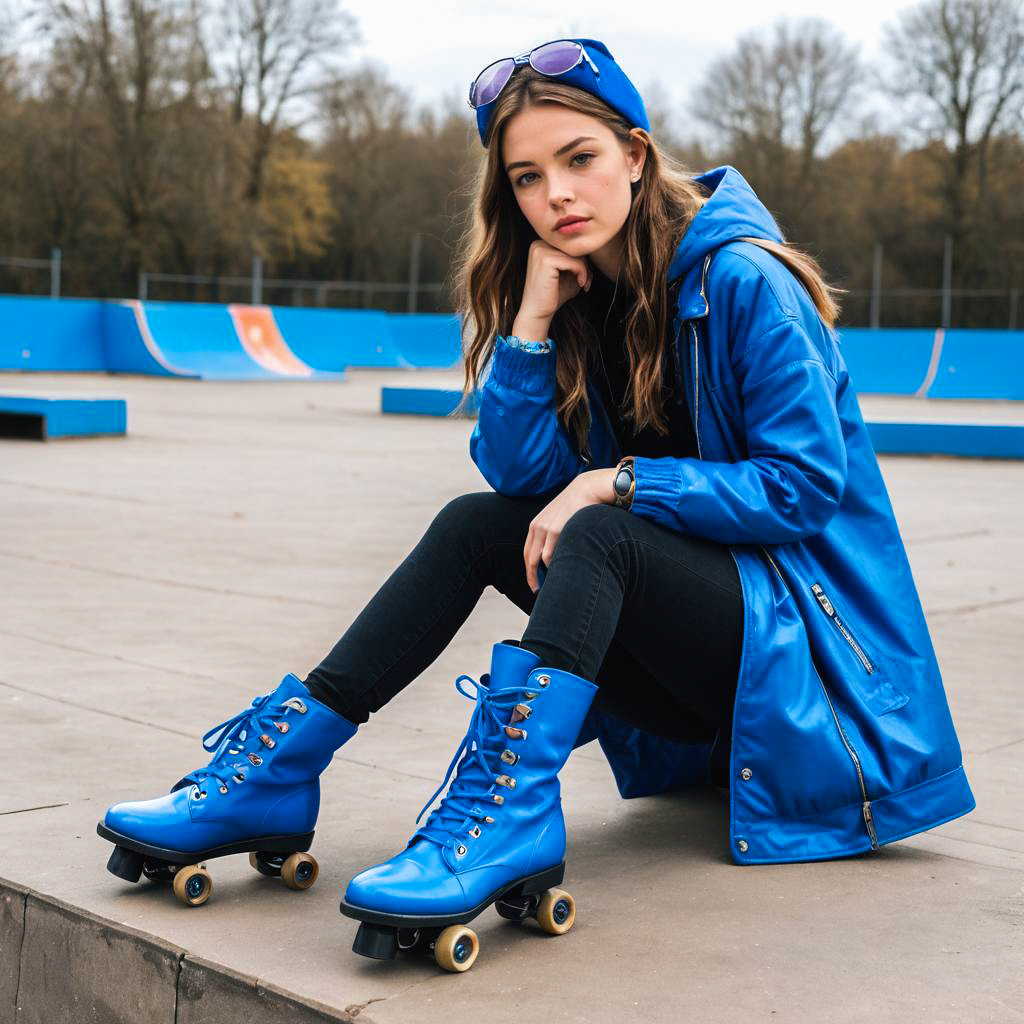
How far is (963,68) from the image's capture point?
33.4m

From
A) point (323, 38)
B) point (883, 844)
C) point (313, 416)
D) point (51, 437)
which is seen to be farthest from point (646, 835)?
point (323, 38)

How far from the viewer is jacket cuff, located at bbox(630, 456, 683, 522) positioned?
208 centimetres

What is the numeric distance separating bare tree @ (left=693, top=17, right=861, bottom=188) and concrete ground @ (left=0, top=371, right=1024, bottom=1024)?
3287cm

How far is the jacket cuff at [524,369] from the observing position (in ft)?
7.72

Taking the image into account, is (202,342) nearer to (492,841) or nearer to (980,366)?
(980,366)

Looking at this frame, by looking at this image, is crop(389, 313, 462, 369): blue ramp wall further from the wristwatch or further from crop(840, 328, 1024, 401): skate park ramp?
the wristwatch

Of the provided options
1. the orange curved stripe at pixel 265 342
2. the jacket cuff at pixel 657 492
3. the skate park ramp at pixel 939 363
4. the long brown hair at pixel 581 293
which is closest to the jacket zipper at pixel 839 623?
the jacket cuff at pixel 657 492

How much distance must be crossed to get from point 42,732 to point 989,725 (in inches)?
81.7

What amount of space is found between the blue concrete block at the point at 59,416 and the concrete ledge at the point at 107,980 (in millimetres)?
9150

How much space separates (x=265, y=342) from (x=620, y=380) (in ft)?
70.0

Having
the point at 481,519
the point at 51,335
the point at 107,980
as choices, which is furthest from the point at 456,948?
the point at 51,335

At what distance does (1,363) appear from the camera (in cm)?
2016

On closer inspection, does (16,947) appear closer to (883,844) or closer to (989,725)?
(883,844)

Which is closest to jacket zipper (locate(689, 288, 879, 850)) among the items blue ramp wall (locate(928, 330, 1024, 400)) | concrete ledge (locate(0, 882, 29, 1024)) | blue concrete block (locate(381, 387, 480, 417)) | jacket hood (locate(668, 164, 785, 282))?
jacket hood (locate(668, 164, 785, 282))
